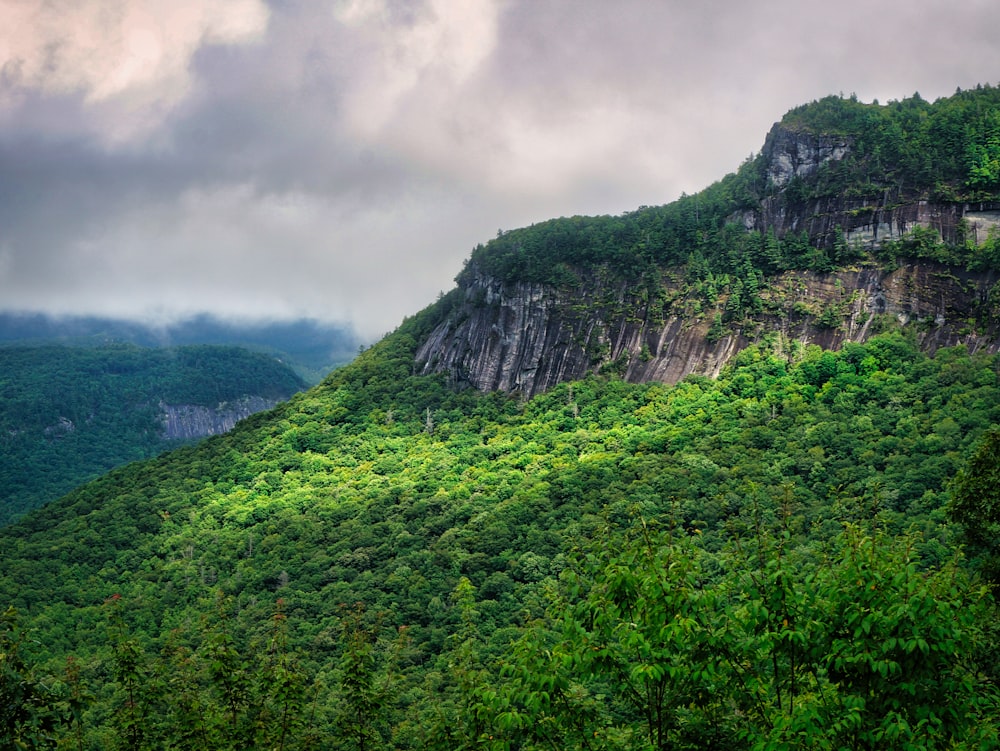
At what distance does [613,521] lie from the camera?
136 feet

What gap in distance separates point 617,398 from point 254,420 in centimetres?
5483

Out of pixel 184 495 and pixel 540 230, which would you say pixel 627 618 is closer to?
pixel 184 495

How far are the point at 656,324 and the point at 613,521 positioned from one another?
57568mm

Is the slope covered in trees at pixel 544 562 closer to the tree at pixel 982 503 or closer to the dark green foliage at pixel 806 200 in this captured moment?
the tree at pixel 982 503

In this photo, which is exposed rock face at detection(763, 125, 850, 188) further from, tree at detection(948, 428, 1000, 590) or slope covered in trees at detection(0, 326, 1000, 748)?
tree at detection(948, 428, 1000, 590)

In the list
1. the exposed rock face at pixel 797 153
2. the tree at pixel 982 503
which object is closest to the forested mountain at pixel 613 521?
the tree at pixel 982 503

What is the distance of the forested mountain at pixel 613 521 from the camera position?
33.1 ft

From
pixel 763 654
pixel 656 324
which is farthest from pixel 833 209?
pixel 763 654

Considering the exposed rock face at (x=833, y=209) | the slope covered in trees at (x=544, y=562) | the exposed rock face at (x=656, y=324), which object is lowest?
the slope covered in trees at (x=544, y=562)

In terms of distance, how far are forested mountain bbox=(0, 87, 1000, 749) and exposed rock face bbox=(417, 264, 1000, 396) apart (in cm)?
40

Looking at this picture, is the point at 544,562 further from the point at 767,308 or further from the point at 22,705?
the point at 22,705

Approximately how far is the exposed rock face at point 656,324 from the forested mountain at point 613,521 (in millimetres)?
403

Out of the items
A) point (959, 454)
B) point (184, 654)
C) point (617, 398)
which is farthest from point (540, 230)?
point (184, 654)

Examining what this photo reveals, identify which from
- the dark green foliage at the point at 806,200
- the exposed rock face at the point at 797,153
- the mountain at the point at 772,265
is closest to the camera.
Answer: the mountain at the point at 772,265
